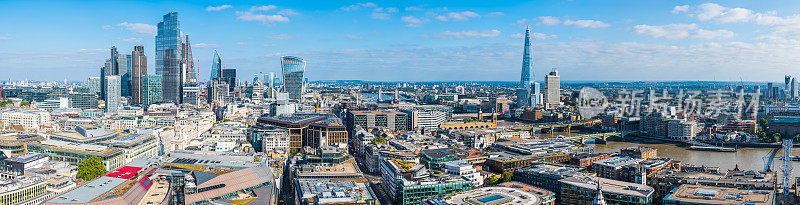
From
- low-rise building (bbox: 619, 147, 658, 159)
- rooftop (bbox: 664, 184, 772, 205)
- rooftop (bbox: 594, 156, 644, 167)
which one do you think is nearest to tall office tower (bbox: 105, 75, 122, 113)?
low-rise building (bbox: 619, 147, 658, 159)

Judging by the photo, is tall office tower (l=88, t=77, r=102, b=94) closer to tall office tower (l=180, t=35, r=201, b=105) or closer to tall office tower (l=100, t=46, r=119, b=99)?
tall office tower (l=100, t=46, r=119, b=99)

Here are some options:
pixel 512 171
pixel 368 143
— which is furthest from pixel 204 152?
pixel 512 171

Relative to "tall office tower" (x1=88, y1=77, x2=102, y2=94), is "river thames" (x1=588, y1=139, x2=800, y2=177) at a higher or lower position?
lower

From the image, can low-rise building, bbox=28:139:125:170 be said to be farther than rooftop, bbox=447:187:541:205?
Yes

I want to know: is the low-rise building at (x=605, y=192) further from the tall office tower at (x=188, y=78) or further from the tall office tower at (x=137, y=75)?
the tall office tower at (x=137, y=75)

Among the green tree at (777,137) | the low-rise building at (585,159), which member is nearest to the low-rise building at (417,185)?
the low-rise building at (585,159)

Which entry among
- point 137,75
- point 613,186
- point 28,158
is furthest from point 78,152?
point 137,75

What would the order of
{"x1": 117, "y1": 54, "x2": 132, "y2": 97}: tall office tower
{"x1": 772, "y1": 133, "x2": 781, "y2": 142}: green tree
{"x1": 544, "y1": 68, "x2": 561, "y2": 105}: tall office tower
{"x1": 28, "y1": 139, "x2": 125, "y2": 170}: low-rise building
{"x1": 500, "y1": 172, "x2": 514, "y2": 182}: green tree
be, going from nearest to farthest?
{"x1": 500, "y1": 172, "x2": 514, "y2": 182}: green tree < {"x1": 28, "y1": 139, "x2": 125, "y2": 170}: low-rise building < {"x1": 772, "y1": 133, "x2": 781, "y2": 142}: green tree < {"x1": 117, "y1": 54, "x2": 132, "y2": 97}: tall office tower < {"x1": 544, "y1": 68, "x2": 561, "y2": 105}: tall office tower
